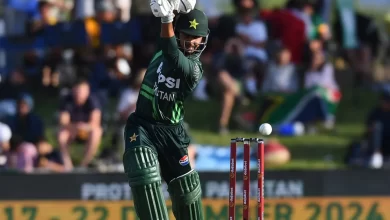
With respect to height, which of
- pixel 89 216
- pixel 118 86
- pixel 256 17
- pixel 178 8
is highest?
pixel 178 8

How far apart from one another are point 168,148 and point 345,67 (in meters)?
6.75

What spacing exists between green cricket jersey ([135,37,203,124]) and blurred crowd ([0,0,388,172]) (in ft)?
15.9

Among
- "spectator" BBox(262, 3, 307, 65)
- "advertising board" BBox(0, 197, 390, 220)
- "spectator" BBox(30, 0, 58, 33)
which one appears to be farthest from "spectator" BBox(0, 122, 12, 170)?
"spectator" BBox(262, 3, 307, 65)

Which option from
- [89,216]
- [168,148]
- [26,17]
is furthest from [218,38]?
[168,148]

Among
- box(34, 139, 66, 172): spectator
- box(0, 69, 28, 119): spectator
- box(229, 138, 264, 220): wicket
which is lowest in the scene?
box(34, 139, 66, 172): spectator

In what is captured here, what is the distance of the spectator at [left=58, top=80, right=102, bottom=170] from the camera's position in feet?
39.1

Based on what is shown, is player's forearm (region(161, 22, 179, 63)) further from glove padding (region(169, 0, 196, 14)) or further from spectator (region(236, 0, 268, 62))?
spectator (region(236, 0, 268, 62))

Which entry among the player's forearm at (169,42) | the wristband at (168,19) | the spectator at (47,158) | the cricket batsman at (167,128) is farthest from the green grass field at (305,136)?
the wristband at (168,19)

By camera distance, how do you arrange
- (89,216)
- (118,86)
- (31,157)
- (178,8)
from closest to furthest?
(178,8)
(89,216)
(31,157)
(118,86)

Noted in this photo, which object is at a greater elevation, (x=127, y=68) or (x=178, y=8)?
(x=178, y=8)

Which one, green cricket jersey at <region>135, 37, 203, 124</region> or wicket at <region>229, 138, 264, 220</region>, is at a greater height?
green cricket jersey at <region>135, 37, 203, 124</region>

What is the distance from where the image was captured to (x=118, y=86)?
12.9 metres

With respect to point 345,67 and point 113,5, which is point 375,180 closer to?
point 345,67

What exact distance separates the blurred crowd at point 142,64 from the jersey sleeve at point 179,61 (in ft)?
16.7
